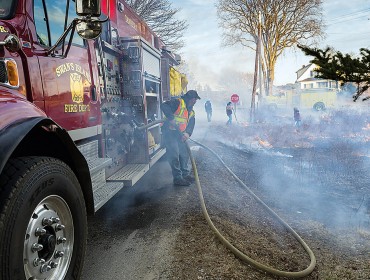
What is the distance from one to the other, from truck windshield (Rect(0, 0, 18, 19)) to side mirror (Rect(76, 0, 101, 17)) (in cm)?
53

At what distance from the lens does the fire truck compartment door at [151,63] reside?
5.53 m

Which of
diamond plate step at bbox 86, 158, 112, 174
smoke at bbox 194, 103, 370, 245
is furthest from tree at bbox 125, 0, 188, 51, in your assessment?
diamond plate step at bbox 86, 158, 112, 174

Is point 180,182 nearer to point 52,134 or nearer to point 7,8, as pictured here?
point 52,134

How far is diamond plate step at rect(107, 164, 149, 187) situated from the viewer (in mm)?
4242

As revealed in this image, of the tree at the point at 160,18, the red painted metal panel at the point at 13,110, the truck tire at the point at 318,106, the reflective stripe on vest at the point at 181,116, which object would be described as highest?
the tree at the point at 160,18

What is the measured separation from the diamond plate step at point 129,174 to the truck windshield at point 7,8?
213cm

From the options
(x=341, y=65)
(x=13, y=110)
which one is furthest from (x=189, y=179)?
(x=13, y=110)

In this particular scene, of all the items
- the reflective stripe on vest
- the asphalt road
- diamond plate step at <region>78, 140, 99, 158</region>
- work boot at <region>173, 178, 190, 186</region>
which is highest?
the reflective stripe on vest

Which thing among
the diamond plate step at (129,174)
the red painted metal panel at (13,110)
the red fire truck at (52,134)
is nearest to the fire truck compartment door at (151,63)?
the red fire truck at (52,134)

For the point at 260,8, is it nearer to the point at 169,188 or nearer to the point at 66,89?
the point at 169,188

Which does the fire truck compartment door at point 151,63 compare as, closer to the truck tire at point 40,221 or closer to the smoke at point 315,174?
the smoke at point 315,174

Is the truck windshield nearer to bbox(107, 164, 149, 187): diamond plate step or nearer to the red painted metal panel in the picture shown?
the red painted metal panel

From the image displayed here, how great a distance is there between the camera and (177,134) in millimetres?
5984

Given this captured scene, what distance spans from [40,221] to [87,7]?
147 centimetres
